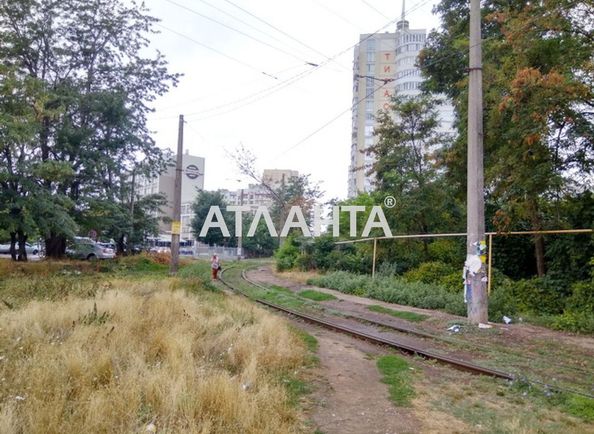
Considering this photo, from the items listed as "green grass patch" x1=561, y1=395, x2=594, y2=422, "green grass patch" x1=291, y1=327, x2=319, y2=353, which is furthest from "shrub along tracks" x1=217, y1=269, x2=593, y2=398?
"green grass patch" x1=291, y1=327, x2=319, y2=353

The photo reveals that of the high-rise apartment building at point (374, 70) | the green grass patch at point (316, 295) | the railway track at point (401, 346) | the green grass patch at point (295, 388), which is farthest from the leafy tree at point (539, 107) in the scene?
the high-rise apartment building at point (374, 70)

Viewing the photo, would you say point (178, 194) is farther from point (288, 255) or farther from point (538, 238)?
point (538, 238)

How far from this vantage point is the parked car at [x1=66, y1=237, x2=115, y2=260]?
30116 millimetres

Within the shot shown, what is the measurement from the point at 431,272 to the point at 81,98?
68.1 feet

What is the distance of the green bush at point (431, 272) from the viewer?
16498mm

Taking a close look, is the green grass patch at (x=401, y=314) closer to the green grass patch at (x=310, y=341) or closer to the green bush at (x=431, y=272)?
the green bush at (x=431, y=272)

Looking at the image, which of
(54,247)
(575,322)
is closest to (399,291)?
(575,322)

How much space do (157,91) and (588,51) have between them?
25887mm

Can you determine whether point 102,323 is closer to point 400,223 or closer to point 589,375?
point 589,375

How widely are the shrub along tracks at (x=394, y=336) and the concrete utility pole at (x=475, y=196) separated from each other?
1.67 meters

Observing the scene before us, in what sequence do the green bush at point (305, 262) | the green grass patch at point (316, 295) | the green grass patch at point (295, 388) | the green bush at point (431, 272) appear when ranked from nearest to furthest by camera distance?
the green grass patch at point (295, 388) → the green bush at point (431, 272) → the green grass patch at point (316, 295) → the green bush at point (305, 262)

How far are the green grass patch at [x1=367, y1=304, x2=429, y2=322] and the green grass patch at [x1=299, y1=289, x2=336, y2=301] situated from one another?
2.79 metres

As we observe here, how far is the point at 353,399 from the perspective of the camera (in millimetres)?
5590

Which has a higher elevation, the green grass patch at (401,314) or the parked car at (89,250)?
the parked car at (89,250)
